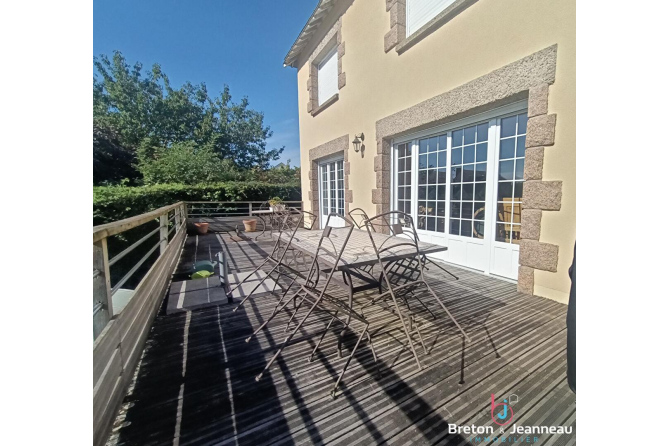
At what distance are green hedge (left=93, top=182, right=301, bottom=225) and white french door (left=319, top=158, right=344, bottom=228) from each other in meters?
4.60

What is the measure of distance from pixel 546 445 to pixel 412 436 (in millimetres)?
578

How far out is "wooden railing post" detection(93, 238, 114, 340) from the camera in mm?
1276

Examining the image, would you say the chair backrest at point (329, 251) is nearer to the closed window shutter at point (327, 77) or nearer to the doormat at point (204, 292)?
the doormat at point (204, 292)

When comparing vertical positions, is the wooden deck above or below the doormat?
below

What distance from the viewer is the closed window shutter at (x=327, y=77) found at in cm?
637

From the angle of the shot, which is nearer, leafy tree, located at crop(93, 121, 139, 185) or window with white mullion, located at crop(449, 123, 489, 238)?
window with white mullion, located at crop(449, 123, 489, 238)

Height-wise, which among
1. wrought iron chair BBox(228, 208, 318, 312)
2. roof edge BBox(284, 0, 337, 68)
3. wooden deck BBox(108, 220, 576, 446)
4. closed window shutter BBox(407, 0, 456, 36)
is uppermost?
roof edge BBox(284, 0, 337, 68)

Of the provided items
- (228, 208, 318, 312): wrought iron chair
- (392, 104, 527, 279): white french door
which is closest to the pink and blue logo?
(228, 208, 318, 312): wrought iron chair

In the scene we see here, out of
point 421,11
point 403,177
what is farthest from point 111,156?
point 421,11

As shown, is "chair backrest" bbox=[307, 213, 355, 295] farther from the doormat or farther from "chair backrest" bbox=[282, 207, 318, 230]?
the doormat

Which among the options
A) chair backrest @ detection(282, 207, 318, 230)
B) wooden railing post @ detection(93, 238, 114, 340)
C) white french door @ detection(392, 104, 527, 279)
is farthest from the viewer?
white french door @ detection(392, 104, 527, 279)

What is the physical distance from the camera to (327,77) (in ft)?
22.1
